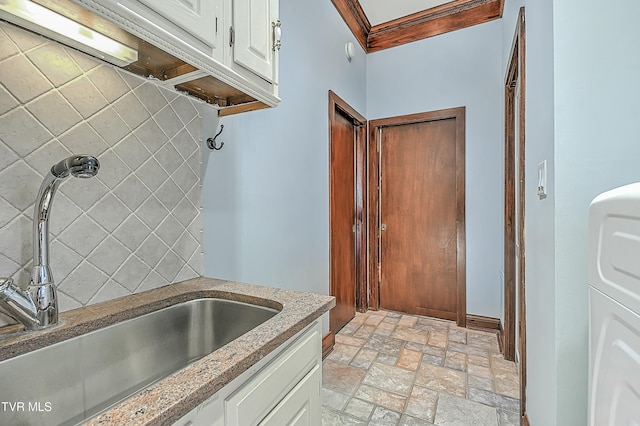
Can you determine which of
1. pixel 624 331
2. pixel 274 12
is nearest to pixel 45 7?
pixel 274 12

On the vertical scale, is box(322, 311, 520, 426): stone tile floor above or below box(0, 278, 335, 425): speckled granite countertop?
below

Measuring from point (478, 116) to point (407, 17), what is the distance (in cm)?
127

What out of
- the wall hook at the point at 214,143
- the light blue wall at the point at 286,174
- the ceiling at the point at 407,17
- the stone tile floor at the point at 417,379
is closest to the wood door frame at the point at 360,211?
the stone tile floor at the point at 417,379

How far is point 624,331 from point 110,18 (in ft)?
4.00

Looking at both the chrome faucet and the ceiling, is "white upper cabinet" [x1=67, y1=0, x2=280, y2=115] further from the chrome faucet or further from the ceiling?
the ceiling

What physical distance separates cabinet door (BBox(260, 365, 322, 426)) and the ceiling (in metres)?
2.84

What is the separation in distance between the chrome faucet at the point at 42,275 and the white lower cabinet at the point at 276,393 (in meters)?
0.55

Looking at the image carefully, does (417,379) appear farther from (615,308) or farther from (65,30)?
(65,30)

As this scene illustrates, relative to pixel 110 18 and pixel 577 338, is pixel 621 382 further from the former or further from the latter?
pixel 110 18

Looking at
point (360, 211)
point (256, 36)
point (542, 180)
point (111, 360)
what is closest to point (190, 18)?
point (256, 36)

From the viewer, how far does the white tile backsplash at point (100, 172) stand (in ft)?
2.69

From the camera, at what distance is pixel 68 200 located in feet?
3.06

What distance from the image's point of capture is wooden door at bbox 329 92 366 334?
2633mm

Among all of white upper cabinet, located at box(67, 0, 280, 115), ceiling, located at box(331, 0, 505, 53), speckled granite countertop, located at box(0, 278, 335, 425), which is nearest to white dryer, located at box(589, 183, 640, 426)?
speckled granite countertop, located at box(0, 278, 335, 425)
